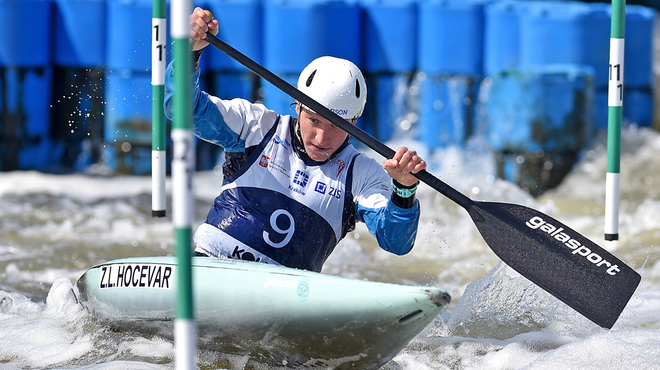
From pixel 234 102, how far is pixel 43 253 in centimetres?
276

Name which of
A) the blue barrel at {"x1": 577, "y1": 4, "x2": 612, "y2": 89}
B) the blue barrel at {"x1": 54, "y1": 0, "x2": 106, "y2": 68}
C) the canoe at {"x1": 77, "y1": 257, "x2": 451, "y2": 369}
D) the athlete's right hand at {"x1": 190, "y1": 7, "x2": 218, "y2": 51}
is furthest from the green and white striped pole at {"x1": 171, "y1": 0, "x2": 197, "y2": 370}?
the blue barrel at {"x1": 577, "y1": 4, "x2": 612, "y2": 89}

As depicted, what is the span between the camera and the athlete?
3125 millimetres

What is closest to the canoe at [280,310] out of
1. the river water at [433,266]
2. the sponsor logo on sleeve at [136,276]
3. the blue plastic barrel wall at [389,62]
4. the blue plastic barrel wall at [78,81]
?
the sponsor logo on sleeve at [136,276]

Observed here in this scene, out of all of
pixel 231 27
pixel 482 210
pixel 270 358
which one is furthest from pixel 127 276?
pixel 231 27

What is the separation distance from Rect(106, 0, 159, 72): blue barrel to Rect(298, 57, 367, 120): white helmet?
4.22m

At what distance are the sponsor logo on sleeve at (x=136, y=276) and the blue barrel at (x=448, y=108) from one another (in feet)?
15.5

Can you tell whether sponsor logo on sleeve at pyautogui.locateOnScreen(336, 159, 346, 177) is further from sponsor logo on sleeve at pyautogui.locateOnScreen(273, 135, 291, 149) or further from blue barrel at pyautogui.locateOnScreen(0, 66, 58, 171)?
blue barrel at pyautogui.locateOnScreen(0, 66, 58, 171)

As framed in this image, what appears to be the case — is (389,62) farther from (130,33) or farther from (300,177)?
(300,177)

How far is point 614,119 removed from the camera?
146 inches

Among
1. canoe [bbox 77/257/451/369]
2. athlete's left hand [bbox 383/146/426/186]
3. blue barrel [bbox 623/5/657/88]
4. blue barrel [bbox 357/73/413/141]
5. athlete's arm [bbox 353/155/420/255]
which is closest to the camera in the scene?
canoe [bbox 77/257/451/369]

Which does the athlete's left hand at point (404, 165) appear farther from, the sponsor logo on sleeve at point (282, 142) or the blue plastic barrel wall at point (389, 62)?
the blue plastic barrel wall at point (389, 62)

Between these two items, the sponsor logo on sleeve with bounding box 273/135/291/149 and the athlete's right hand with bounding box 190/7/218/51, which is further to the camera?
the sponsor logo on sleeve with bounding box 273/135/291/149

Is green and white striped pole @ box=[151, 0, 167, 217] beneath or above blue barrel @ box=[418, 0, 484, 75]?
beneath

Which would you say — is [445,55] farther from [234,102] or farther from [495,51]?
[234,102]
